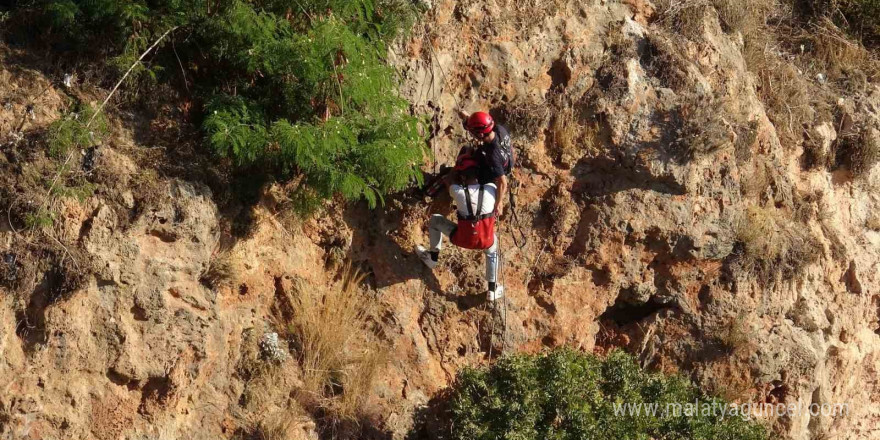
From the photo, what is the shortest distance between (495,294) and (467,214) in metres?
0.87

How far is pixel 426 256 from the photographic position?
320 inches

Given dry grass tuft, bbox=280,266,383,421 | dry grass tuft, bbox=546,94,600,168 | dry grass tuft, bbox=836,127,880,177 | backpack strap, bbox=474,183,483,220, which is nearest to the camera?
dry grass tuft, bbox=280,266,383,421

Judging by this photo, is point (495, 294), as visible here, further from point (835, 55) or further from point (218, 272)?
point (835, 55)

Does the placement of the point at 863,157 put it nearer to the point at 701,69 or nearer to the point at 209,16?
the point at 701,69

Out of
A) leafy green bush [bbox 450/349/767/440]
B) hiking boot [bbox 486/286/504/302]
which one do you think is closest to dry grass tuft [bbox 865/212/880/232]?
leafy green bush [bbox 450/349/767/440]

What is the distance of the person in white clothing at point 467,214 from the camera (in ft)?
25.6

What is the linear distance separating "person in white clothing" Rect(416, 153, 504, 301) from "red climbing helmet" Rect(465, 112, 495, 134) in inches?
12.8

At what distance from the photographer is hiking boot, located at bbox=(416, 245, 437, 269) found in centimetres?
813

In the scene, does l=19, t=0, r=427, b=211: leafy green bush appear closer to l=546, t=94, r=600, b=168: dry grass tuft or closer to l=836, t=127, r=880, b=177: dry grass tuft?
l=546, t=94, r=600, b=168: dry grass tuft

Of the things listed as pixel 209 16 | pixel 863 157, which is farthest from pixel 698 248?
pixel 209 16

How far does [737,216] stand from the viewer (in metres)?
9.09

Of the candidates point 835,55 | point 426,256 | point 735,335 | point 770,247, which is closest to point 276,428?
point 426,256

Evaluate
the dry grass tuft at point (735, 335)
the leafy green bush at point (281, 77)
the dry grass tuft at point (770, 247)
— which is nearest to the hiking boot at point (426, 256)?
the leafy green bush at point (281, 77)

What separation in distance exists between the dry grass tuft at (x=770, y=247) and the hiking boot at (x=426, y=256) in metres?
3.14
